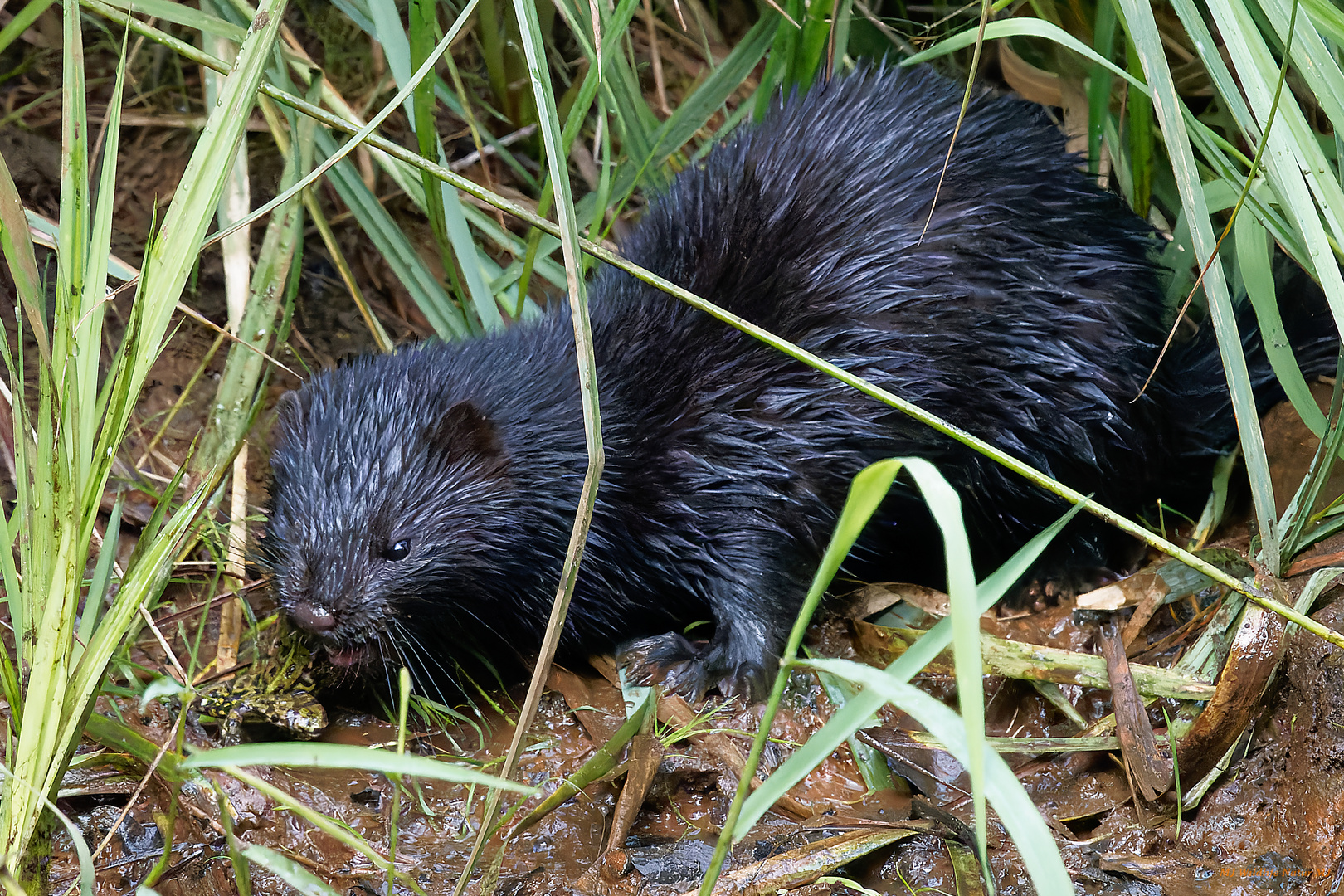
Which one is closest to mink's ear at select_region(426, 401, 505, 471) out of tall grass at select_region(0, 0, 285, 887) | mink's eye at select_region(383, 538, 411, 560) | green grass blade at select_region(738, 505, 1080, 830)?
mink's eye at select_region(383, 538, 411, 560)

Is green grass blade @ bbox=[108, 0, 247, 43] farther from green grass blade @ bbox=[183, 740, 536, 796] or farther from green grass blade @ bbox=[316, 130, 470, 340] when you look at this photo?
green grass blade @ bbox=[183, 740, 536, 796]

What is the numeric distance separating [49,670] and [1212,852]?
2117mm

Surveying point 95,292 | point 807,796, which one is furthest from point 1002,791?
point 95,292

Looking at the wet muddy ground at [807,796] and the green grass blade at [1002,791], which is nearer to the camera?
the green grass blade at [1002,791]

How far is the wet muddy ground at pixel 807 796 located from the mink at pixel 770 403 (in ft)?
0.70

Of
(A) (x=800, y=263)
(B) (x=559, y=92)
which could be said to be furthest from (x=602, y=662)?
(B) (x=559, y=92)

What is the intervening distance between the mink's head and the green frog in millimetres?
137

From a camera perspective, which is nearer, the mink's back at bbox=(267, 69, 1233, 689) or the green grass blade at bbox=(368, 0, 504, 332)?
the mink's back at bbox=(267, 69, 1233, 689)

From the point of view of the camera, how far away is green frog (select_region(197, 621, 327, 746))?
2842mm

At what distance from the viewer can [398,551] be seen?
2865mm

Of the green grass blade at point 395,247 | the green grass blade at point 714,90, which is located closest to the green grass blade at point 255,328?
the green grass blade at point 395,247

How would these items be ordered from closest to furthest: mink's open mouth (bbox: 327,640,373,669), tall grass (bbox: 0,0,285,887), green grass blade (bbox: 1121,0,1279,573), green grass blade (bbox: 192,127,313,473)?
1. tall grass (bbox: 0,0,285,887)
2. green grass blade (bbox: 1121,0,1279,573)
3. mink's open mouth (bbox: 327,640,373,669)
4. green grass blade (bbox: 192,127,313,473)

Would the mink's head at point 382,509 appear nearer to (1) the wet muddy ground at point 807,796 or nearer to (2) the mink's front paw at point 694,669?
(1) the wet muddy ground at point 807,796

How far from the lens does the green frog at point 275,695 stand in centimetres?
284
